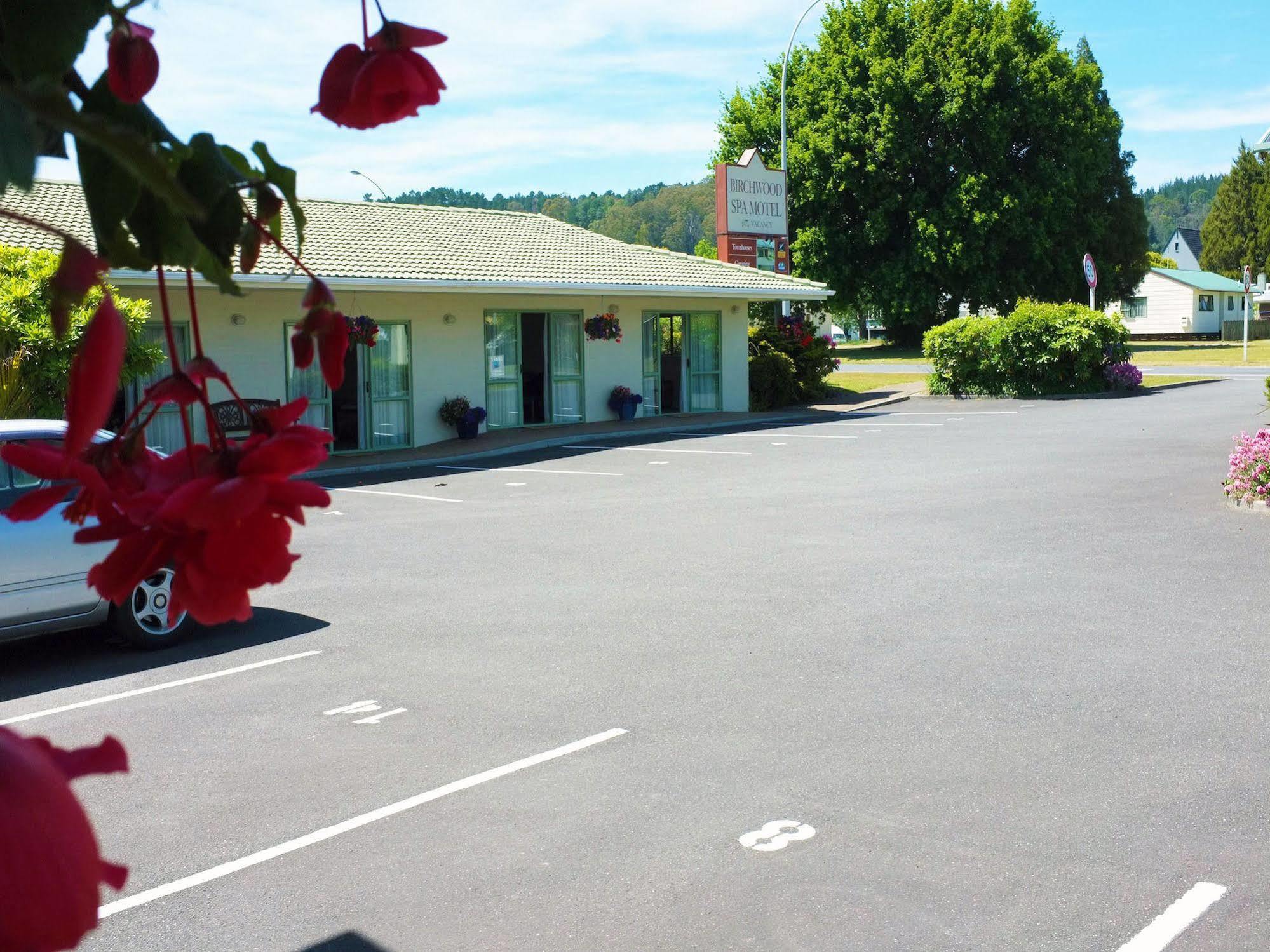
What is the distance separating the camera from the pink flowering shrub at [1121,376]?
33.4 meters

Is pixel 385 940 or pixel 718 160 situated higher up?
pixel 718 160

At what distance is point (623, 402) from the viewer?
28766mm

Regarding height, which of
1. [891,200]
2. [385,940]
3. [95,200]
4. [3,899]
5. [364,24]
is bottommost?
[385,940]

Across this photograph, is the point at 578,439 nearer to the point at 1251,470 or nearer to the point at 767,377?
the point at 767,377

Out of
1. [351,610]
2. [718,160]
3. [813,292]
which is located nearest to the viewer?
[351,610]

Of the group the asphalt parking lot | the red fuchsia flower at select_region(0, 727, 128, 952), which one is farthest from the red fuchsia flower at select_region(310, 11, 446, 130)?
the asphalt parking lot

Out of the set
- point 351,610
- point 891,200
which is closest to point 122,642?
point 351,610

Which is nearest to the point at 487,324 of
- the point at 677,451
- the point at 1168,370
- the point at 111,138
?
the point at 677,451

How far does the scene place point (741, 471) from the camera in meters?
19.5

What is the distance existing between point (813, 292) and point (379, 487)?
1718 cm

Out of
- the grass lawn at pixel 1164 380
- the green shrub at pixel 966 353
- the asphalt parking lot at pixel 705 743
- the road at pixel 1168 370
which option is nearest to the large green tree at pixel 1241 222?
the road at pixel 1168 370

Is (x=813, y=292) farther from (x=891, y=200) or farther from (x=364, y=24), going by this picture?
(x=364, y=24)

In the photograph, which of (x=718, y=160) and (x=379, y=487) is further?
(x=718, y=160)

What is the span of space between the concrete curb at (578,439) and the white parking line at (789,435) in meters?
0.76
